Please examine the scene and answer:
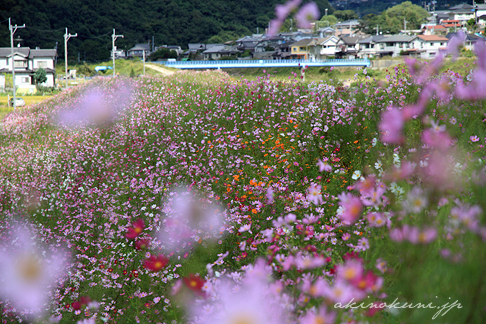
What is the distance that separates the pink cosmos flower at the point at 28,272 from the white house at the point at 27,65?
4743cm

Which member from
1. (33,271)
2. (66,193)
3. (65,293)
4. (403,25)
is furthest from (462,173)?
(403,25)

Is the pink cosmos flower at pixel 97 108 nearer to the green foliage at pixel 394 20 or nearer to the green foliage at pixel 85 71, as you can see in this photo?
the green foliage at pixel 85 71

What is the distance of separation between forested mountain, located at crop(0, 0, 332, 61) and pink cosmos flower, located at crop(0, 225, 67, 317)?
6380 centimetres

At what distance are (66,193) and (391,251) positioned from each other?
539 cm

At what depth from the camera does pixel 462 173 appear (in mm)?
2768

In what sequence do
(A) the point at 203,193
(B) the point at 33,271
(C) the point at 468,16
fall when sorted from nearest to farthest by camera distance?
(B) the point at 33,271, (A) the point at 203,193, (C) the point at 468,16

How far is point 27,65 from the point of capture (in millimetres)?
49562

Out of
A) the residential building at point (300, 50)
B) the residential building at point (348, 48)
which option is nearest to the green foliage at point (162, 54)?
the residential building at point (300, 50)

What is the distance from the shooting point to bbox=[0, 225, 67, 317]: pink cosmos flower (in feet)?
12.8

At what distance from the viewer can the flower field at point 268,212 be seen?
5.78ft

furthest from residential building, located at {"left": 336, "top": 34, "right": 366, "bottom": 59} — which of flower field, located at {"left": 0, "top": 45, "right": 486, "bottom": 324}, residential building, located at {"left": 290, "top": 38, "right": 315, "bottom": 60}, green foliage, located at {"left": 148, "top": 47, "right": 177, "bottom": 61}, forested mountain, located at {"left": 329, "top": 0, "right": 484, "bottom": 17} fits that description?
forested mountain, located at {"left": 329, "top": 0, "right": 484, "bottom": 17}

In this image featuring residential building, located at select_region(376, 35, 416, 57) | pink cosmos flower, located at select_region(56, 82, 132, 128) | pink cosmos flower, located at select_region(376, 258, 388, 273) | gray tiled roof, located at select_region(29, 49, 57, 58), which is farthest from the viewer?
residential building, located at select_region(376, 35, 416, 57)

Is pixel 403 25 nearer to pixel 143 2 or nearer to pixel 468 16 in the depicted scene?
pixel 468 16

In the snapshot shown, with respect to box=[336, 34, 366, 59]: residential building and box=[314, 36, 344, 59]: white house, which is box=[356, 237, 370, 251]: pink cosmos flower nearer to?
box=[314, 36, 344, 59]: white house
